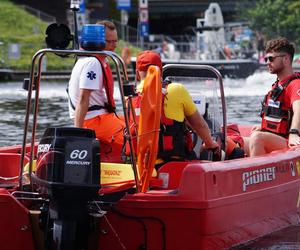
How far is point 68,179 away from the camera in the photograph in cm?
582

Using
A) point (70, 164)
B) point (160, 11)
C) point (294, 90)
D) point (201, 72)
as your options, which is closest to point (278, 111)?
point (294, 90)

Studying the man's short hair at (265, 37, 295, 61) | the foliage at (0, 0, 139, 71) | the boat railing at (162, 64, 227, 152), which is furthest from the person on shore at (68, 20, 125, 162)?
the foliage at (0, 0, 139, 71)

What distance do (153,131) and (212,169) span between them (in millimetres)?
502

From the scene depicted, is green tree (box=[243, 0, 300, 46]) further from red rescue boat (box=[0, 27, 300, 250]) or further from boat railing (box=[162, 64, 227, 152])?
red rescue boat (box=[0, 27, 300, 250])

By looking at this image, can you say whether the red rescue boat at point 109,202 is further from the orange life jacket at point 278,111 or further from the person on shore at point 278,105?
the orange life jacket at point 278,111

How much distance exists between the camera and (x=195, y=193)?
607cm

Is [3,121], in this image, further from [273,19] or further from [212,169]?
[273,19]

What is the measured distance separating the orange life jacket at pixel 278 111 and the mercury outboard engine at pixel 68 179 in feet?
7.94

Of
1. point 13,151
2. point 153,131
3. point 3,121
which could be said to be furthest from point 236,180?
point 3,121

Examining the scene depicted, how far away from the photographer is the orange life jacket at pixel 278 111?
784 centimetres

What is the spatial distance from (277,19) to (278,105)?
43850 millimetres

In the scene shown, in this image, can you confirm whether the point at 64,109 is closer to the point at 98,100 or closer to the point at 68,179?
the point at 98,100

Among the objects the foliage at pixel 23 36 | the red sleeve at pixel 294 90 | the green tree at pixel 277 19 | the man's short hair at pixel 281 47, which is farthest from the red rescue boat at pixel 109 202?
the green tree at pixel 277 19

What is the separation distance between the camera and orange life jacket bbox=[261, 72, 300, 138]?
7.84 meters
